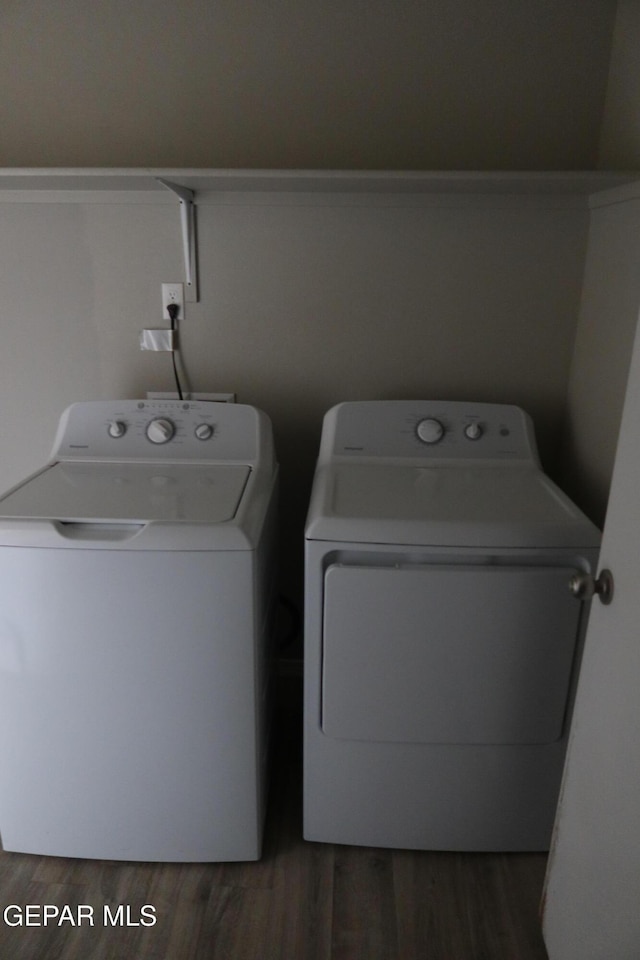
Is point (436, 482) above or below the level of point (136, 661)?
above

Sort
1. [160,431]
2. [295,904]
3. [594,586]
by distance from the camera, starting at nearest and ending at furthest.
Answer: [594,586] < [295,904] < [160,431]

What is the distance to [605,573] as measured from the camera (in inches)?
43.4

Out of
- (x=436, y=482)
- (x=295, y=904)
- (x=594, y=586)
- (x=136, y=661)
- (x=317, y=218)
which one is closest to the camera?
(x=594, y=586)

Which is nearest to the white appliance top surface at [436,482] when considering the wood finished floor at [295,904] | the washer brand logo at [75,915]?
the wood finished floor at [295,904]

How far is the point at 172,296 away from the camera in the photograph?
196cm

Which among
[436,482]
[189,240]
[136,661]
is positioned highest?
[189,240]

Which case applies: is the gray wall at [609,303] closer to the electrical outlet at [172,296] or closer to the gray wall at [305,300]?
the gray wall at [305,300]

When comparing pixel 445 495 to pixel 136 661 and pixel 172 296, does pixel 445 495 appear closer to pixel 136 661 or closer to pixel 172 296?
pixel 136 661

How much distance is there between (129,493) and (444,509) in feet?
2.31

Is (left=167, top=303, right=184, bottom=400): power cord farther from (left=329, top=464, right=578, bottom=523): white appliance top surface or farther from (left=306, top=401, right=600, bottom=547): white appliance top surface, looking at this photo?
(left=329, top=464, right=578, bottom=523): white appliance top surface

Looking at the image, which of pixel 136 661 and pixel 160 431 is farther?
pixel 160 431

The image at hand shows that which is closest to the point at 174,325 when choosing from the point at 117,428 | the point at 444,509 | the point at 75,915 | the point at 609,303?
the point at 117,428

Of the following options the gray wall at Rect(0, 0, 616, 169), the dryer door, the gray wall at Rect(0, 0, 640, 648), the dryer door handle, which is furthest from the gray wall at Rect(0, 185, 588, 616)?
the dryer door handle

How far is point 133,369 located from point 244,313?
0.38 meters
